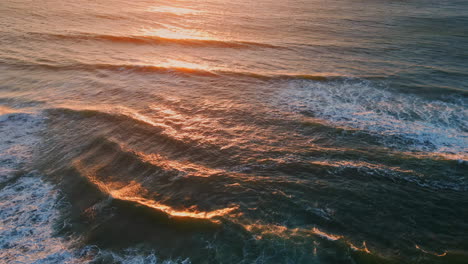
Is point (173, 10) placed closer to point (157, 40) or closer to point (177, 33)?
point (177, 33)

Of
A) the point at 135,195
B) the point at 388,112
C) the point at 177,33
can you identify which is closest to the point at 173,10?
the point at 177,33

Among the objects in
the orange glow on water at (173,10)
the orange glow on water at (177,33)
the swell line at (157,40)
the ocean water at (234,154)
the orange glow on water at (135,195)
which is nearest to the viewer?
the ocean water at (234,154)

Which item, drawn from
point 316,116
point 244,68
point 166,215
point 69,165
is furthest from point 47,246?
point 244,68

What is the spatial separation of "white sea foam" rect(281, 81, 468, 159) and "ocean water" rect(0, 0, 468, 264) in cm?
8

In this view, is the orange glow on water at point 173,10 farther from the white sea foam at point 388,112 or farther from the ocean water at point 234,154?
the white sea foam at point 388,112

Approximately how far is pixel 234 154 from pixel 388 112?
7.14m

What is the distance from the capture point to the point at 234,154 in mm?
10023

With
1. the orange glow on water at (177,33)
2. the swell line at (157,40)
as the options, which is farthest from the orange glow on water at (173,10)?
the swell line at (157,40)

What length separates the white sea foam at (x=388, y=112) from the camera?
34.2 ft

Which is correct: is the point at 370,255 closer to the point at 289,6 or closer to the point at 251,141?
the point at 251,141

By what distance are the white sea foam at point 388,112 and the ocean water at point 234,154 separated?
8 centimetres

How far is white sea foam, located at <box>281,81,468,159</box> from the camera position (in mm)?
10430

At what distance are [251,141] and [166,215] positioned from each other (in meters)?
4.34

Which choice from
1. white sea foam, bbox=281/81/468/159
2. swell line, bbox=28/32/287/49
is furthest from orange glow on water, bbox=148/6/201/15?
white sea foam, bbox=281/81/468/159
